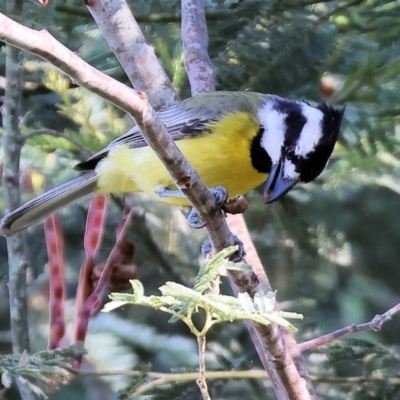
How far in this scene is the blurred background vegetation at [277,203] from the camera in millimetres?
1478

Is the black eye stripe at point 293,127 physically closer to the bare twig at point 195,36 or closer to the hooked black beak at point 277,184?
the hooked black beak at point 277,184

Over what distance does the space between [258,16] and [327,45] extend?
0.17 metres

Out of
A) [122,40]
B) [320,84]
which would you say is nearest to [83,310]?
[122,40]

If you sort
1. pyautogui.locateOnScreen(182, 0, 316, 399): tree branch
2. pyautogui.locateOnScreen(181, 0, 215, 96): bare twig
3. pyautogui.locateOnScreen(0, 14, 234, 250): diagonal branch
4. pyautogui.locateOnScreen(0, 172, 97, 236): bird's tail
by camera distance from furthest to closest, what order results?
pyautogui.locateOnScreen(181, 0, 215, 96): bare twig < pyautogui.locateOnScreen(0, 172, 97, 236): bird's tail < pyautogui.locateOnScreen(182, 0, 316, 399): tree branch < pyautogui.locateOnScreen(0, 14, 234, 250): diagonal branch

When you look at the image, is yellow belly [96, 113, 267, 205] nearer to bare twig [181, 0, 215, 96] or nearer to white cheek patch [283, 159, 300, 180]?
white cheek patch [283, 159, 300, 180]

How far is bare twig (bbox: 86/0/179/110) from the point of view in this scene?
1242mm

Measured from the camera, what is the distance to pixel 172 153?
2.40ft

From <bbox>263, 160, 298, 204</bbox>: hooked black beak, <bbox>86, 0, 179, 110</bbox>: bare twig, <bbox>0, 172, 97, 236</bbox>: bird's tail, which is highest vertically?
<bbox>86, 0, 179, 110</bbox>: bare twig

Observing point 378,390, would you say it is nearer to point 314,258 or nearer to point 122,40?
point 314,258

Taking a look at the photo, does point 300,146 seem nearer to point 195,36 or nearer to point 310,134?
point 310,134

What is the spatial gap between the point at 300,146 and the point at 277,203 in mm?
478

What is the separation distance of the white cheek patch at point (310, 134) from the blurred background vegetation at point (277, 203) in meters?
0.26

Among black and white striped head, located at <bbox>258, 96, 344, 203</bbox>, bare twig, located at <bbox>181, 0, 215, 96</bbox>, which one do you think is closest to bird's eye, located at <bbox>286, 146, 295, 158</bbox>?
black and white striped head, located at <bbox>258, 96, 344, 203</bbox>

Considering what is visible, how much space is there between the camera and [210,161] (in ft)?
3.97
